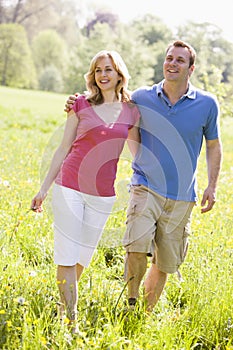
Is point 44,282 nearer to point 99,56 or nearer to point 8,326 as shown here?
point 8,326

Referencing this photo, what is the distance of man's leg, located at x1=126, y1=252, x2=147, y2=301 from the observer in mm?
3797

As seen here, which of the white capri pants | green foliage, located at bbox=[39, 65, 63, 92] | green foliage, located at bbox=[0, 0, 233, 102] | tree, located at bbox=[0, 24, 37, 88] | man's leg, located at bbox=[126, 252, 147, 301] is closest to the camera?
the white capri pants

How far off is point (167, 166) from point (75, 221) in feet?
2.59

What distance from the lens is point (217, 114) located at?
3943 millimetres

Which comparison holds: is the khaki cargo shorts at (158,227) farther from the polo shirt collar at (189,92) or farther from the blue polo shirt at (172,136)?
the polo shirt collar at (189,92)

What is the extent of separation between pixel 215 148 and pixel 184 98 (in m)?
0.44

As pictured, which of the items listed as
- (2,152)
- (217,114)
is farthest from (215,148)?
(2,152)

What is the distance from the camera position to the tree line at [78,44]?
23344 mm

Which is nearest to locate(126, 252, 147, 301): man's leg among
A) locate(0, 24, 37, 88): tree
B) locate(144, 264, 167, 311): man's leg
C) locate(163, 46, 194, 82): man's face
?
locate(144, 264, 167, 311): man's leg

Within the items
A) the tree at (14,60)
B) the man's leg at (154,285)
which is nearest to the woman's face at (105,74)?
the man's leg at (154,285)

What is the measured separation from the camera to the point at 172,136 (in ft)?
12.6

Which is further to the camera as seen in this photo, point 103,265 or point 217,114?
point 103,265

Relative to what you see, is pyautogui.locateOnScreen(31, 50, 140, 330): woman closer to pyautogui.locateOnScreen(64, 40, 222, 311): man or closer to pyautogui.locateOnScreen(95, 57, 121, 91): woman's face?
pyautogui.locateOnScreen(95, 57, 121, 91): woman's face

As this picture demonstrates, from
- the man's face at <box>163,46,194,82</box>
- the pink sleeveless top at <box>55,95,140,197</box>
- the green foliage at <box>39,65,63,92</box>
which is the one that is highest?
the green foliage at <box>39,65,63,92</box>
